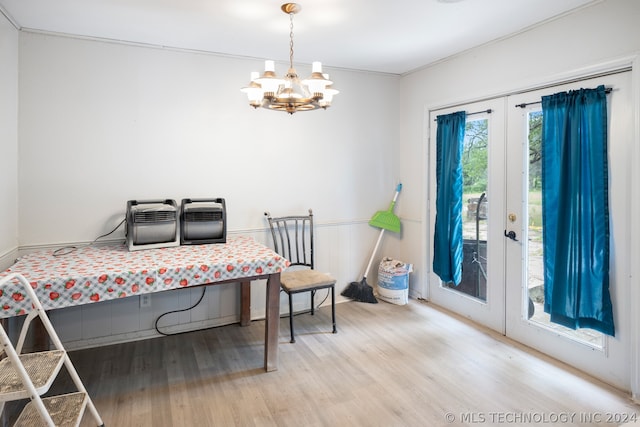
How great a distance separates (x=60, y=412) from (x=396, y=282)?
2919 mm

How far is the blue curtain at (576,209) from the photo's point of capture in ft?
7.91

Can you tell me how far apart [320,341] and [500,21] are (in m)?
2.77

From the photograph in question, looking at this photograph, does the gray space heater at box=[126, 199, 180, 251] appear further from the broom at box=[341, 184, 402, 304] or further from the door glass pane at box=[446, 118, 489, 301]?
the door glass pane at box=[446, 118, 489, 301]

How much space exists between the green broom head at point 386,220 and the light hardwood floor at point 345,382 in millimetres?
1123

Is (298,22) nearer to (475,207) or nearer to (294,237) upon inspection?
(294,237)

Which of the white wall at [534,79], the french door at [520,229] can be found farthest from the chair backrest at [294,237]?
the french door at [520,229]

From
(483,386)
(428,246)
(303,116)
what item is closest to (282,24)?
(303,116)

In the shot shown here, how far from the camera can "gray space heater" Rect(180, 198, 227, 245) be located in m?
2.97

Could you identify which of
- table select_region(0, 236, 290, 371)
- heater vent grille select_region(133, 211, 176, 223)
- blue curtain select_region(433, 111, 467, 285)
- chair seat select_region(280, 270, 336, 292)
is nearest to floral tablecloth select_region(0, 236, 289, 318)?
table select_region(0, 236, 290, 371)

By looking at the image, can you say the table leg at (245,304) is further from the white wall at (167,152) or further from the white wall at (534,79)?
the white wall at (534,79)

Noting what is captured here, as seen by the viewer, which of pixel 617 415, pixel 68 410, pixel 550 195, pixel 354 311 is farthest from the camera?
pixel 354 311

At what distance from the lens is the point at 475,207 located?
3.41 metres

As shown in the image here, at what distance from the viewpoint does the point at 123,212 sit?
3.08 m

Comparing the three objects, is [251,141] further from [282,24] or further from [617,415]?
[617,415]
